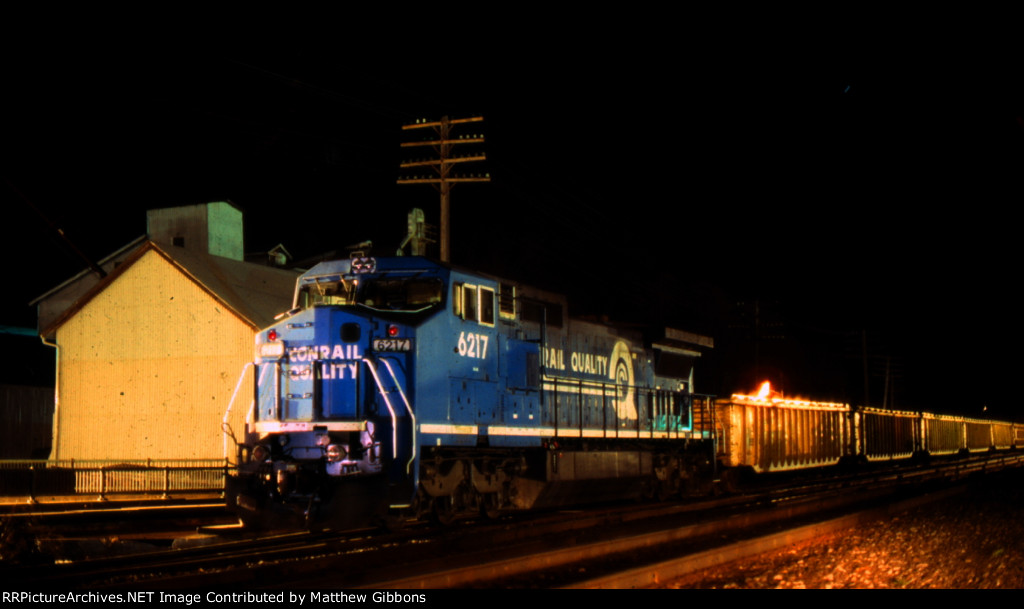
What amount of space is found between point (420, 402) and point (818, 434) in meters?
21.5

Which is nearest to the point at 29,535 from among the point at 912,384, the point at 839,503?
the point at 839,503

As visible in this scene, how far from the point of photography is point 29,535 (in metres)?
11.6

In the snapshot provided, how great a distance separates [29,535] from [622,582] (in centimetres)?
800

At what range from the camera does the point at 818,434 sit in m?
29.7

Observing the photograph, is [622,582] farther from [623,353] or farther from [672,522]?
[623,353]

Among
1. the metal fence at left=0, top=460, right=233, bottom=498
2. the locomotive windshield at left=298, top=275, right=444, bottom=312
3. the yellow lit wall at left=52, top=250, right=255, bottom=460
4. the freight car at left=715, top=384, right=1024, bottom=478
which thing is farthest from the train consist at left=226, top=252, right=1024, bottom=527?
the yellow lit wall at left=52, top=250, right=255, bottom=460

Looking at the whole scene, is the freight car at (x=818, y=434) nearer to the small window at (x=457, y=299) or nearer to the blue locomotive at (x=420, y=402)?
the blue locomotive at (x=420, y=402)

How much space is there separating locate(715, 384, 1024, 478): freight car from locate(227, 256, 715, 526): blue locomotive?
7157mm

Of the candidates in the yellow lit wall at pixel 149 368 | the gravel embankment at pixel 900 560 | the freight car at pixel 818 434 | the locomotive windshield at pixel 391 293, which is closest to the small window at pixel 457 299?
the locomotive windshield at pixel 391 293

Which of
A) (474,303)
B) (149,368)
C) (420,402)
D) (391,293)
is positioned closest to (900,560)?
(420,402)

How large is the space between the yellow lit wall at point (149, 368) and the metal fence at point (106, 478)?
1090 mm

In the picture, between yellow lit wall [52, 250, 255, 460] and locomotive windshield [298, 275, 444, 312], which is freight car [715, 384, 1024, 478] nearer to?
locomotive windshield [298, 275, 444, 312]

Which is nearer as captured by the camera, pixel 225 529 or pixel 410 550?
pixel 410 550

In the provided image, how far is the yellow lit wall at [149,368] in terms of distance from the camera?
2648cm
